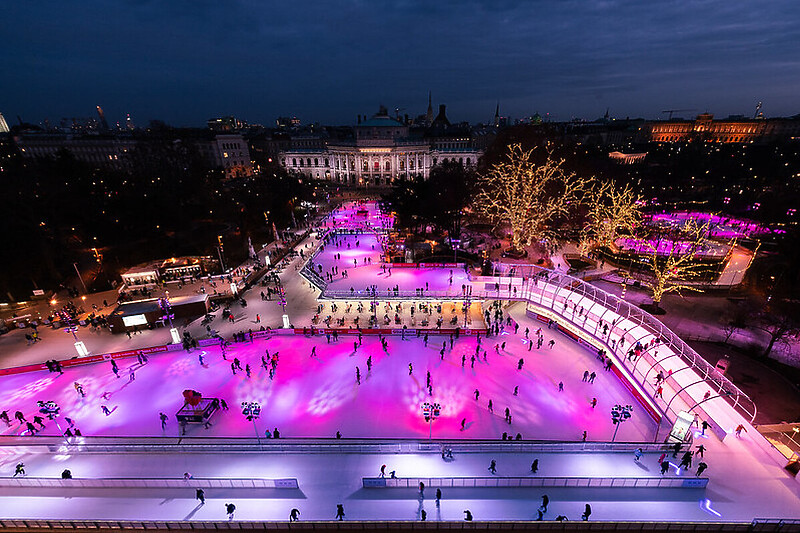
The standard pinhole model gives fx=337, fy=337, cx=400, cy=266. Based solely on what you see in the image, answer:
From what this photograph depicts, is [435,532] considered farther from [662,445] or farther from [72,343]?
[72,343]

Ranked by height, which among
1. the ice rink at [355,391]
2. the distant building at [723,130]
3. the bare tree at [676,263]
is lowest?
the ice rink at [355,391]

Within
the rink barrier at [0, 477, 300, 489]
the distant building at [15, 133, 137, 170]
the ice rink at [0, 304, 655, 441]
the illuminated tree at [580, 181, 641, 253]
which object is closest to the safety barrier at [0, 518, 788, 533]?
the rink barrier at [0, 477, 300, 489]

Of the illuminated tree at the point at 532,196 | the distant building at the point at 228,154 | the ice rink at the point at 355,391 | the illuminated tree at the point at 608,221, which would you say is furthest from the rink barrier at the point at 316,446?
the distant building at the point at 228,154

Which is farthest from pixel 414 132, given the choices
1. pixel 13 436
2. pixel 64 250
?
pixel 13 436

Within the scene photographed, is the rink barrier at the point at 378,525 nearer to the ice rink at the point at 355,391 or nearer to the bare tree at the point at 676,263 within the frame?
the ice rink at the point at 355,391

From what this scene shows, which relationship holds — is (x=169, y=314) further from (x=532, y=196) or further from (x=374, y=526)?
(x=532, y=196)

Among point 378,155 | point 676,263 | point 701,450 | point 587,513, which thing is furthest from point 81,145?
point 701,450
